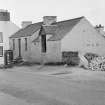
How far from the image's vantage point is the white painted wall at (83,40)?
33.1 metres

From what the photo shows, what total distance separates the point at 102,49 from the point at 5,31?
76.8 feet

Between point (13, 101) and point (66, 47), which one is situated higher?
point (66, 47)

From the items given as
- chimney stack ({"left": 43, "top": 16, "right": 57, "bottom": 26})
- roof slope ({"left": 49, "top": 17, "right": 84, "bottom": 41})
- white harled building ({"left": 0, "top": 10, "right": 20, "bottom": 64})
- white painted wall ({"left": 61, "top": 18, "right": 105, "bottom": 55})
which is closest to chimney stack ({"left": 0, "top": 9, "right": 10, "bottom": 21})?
white harled building ({"left": 0, "top": 10, "right": 20, "bottom": 64})

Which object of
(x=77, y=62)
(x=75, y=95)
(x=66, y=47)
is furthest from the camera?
(x=66, y=47)

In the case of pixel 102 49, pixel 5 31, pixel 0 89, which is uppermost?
pixel 5 31

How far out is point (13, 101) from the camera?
13.7 m

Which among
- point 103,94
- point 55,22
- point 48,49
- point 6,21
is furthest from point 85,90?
point 6,21

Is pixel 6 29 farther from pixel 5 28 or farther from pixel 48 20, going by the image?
pixel 48 20

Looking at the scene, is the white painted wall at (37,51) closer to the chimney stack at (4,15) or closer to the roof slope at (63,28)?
the roof slope at (63,28)

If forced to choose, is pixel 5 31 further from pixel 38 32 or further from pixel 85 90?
pixel 85 90

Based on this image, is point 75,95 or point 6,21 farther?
point 6,21

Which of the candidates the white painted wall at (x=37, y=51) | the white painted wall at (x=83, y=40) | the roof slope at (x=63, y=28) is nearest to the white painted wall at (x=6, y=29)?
the white painted wall at (x=37, y=51)

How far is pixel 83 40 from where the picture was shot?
111 ft

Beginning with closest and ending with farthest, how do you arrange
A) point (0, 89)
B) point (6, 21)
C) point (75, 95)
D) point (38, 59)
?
point (75, 95) → point (0, 89) → point (38, 59) → point (6, 21)
